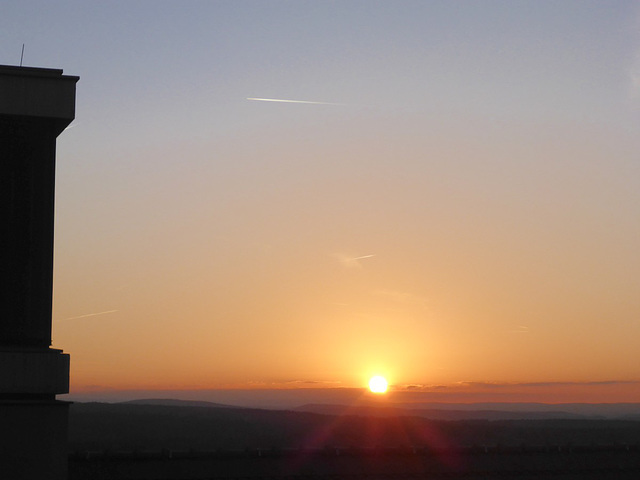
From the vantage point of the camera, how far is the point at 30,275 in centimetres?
2691

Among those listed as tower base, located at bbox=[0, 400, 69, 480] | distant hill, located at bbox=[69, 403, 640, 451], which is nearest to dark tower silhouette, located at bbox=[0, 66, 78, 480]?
tower base, located at bbox=[0, 400, 69, 480]

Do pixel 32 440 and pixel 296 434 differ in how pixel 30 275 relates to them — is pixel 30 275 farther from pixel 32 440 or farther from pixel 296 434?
pixel 296 434

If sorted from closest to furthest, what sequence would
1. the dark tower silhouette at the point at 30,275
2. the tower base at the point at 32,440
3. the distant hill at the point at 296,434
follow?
the tower base at the point at 32,440
the dark tower silhouette at the point at 30,275
the distant hill at the point at 296,434

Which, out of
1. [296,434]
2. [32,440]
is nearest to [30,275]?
[32,440]

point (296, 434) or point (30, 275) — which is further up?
point (30, 275)

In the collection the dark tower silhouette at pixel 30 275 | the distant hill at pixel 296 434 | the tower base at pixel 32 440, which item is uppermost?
the dark tower silhouette at pixel 30 275

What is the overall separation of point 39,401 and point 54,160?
778cm

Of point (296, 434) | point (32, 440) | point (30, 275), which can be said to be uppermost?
point (30, 275)

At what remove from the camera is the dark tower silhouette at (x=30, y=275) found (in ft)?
84.2

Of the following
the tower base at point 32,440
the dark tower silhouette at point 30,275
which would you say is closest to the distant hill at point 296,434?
the tower base at point 32,440

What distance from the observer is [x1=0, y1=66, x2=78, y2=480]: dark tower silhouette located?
25.7m

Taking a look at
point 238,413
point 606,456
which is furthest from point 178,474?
point 238,413

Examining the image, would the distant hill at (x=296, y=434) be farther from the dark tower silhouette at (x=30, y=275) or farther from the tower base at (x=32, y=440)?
the dark tower silhouette at (x=30, y=275)

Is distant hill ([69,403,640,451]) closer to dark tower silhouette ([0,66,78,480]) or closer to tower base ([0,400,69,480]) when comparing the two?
tower base ([0,400,69,480])
